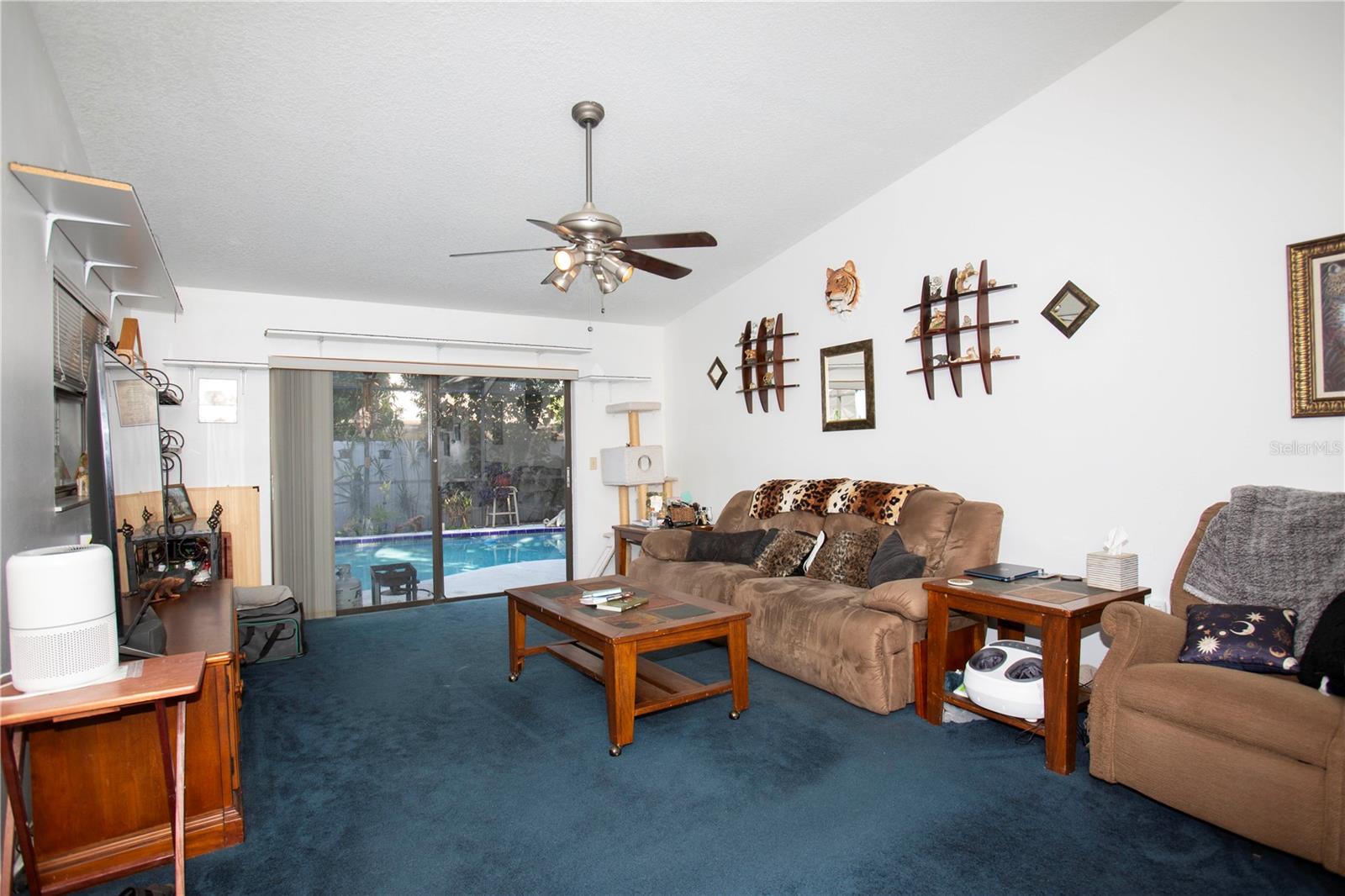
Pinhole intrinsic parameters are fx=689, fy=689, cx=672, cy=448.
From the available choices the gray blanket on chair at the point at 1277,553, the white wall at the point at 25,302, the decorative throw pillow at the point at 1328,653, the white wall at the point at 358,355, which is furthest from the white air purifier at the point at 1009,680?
the white wall at the point at 358,355

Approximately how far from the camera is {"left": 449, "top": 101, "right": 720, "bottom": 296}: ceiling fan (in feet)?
9.12

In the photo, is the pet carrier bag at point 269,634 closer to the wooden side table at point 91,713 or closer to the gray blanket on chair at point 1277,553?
the wooden side table at point 91,713


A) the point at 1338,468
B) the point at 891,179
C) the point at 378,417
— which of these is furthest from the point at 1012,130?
the point at 378,417

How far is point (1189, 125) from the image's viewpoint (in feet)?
9.19

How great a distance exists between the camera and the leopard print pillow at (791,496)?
445 centimetres

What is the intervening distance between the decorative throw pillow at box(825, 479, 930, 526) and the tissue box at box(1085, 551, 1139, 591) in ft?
3.60

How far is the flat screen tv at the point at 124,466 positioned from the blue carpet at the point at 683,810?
0.77 metres

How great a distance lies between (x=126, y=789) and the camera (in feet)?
6.90

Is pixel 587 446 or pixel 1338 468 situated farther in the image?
pixel 587 446

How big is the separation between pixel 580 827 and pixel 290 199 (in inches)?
135

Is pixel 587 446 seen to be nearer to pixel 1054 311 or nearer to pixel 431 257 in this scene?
pixel 431 257

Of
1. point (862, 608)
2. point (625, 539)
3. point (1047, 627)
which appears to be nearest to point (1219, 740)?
point (1047, 627)

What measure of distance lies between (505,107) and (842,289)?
247cm

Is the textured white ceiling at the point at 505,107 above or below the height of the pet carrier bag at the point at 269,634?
above
